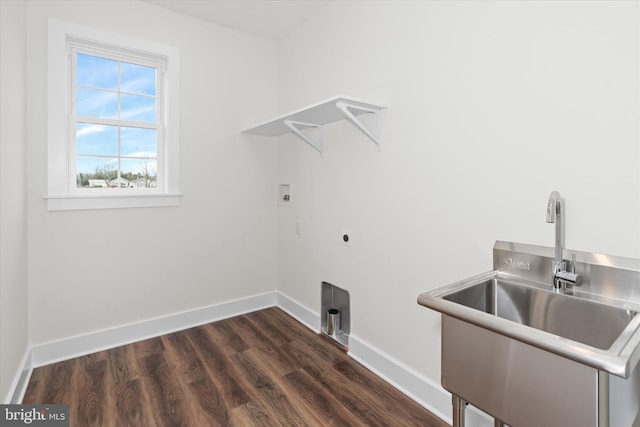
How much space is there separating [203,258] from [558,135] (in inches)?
103

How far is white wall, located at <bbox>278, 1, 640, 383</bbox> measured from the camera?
120 centimetres

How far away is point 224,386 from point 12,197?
5.23ft

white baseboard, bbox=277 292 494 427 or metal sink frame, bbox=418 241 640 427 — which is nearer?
metal sink frame, bbox=418 241 640 427

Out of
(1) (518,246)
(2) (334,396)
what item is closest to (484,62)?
(1) (518,246)

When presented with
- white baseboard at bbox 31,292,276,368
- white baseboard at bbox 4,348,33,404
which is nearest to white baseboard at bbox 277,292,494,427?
white baseboard at bbox 31,292,276,368

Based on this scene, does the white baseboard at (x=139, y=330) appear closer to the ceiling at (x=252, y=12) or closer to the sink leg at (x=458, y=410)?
the sink leg at (x=458, y=410)

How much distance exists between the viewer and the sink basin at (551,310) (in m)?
1.14

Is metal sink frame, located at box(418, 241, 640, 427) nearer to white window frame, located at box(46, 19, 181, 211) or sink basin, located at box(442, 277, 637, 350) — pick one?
sink basin, located at box(442, 277, 637, 350)

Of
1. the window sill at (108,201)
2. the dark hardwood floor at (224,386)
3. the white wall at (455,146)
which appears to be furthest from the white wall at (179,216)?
the white wall at (455,146)

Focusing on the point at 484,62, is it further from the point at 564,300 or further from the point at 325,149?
the point at 325,149

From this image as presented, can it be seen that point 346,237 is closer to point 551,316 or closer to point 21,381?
point 551,316

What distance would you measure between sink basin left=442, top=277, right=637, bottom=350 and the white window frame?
91.2 inches

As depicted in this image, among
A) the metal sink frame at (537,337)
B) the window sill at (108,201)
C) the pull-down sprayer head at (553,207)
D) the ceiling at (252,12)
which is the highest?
the ceiling at (252,12)

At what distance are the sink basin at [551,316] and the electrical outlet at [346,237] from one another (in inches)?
41.0
